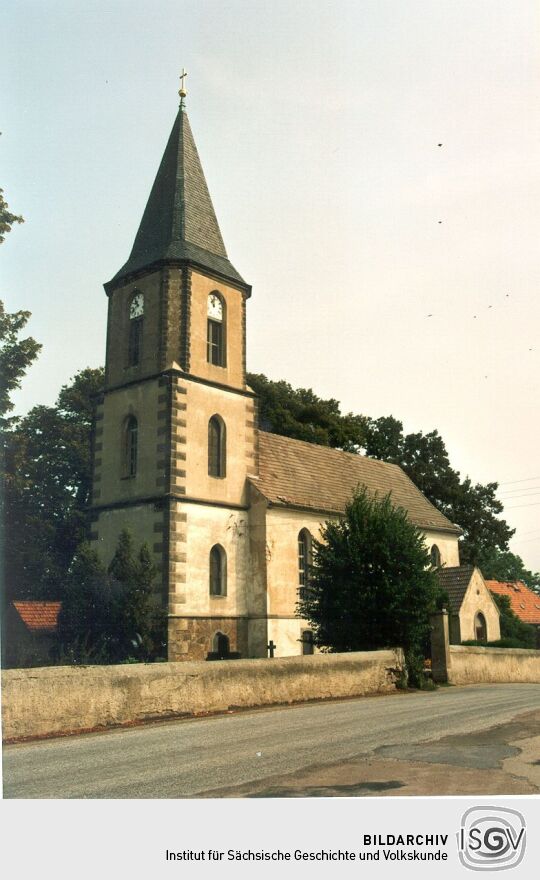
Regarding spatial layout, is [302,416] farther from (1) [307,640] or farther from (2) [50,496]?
(1) [307,640]

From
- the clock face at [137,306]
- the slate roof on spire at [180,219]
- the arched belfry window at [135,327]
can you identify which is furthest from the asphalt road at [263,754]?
the slate roof on spire at [180,219]

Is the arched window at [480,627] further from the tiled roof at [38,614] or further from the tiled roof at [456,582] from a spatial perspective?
the tiled roof at [38,614]

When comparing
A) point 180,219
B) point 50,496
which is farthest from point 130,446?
point 50,496

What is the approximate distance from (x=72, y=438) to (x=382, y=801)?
35.0 meters

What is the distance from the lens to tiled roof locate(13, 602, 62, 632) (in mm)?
32344

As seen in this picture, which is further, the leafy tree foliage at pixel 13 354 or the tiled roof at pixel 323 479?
the tiled roof at pixel 323 479

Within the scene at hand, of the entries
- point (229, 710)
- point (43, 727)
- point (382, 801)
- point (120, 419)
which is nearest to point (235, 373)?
point (120, 419)

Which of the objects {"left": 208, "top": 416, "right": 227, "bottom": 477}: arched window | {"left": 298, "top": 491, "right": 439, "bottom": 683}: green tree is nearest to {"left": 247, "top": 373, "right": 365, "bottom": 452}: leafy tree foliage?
{"left": 208, "top": 416, "right": 227, "bottom": 477}: arched window

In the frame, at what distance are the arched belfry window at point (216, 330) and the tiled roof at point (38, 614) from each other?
1277 centimetres

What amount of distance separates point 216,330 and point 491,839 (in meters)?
24.7

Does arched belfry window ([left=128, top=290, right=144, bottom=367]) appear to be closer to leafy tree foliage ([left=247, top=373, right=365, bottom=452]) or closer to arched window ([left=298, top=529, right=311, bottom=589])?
arched window ([left=298, top=529, right=311, bottom=589])

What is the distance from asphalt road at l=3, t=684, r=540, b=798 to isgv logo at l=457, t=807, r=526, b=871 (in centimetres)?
102

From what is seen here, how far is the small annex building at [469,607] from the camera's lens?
33375mm

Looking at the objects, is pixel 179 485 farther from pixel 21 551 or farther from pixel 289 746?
pixel 289 746
